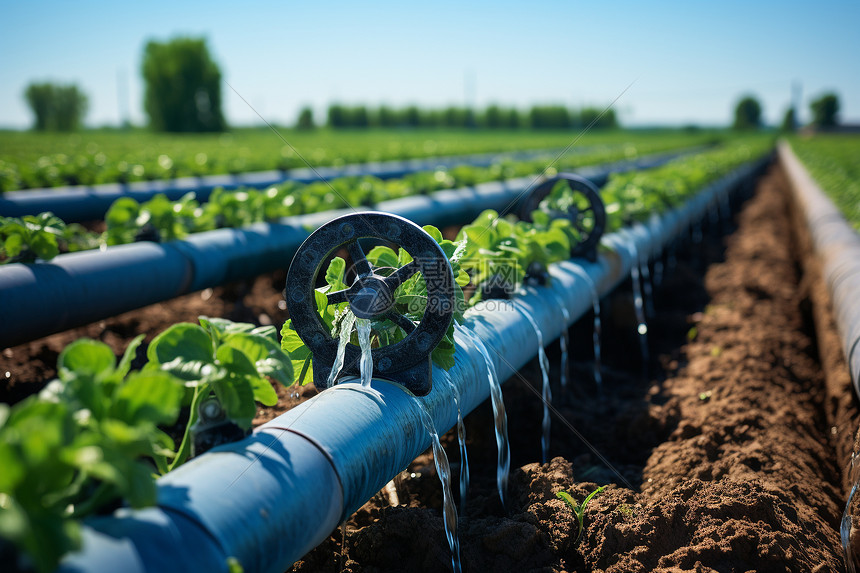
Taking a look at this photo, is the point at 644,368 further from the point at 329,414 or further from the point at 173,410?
the point at 173,410

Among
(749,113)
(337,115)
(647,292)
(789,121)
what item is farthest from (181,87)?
(789,121)

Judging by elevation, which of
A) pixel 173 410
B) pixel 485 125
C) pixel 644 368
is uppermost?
pixel 485 125

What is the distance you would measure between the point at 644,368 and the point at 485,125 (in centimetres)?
6006

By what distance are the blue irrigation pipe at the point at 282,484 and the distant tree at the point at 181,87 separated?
49613mm

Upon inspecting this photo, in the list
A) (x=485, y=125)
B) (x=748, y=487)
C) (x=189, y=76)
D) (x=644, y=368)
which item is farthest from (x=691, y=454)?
(x=485, y=125)

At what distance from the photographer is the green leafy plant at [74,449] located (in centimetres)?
92

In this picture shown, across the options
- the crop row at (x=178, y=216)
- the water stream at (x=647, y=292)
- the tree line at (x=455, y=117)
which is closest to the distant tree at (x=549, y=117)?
the tree line at (x=455, y=117)

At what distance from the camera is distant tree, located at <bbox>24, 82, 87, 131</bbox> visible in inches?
2447

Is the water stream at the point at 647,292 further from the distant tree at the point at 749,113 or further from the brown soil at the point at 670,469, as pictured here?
the distant tree at the point at 749,113

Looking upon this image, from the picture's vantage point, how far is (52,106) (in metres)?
62.4

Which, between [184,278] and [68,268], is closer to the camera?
[68,268]

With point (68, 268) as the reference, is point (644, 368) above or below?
below

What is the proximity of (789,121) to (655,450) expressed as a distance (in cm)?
8373

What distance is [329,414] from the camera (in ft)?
5.29
